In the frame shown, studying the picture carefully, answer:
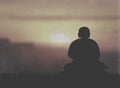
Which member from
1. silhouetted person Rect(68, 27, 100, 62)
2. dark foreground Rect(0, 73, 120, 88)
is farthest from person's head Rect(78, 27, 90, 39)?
dark foreground Rect(0, 73, 120, 88)

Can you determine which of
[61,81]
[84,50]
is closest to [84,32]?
[84,50]

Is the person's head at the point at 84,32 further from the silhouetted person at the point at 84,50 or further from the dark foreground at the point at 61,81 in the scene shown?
the dark foreground at the point at 61,81

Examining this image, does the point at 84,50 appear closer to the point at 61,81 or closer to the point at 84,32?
the point at 84,32

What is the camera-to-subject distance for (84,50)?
1831cm

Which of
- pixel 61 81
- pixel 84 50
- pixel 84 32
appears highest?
pixel 84 32

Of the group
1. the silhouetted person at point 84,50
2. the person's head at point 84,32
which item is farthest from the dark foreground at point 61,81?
the person's head at point 84,32

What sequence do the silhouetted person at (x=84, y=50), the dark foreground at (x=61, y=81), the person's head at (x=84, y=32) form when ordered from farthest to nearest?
the silhouetted person at (x=84, y=50), the person's head at (x=84, y=32), the dark foreground at (x=61, y=81)

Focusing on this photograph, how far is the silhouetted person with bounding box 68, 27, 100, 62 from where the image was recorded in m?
18.2

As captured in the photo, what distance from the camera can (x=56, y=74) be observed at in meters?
18.3

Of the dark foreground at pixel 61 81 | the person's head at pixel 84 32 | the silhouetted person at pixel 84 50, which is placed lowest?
the dark foreground at pixel 61 81

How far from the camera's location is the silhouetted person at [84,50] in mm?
18156

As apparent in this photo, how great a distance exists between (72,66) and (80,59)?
0.43m

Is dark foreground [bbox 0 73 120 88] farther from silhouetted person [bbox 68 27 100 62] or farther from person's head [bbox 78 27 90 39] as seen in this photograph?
person's head [bbox 78 27 90 39]

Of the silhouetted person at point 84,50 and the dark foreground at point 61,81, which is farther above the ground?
the silhouetted person at point 84,50
